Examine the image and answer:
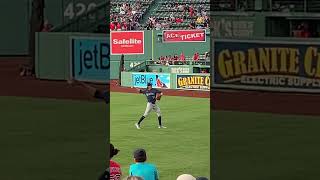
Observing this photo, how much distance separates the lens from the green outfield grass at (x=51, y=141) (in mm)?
12578

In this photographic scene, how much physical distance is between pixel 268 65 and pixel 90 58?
28.6 ft

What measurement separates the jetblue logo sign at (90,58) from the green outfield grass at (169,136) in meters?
3.98

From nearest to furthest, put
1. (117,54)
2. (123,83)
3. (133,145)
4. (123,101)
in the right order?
(133,145)
(123,101)
(123,83)
(117,54)

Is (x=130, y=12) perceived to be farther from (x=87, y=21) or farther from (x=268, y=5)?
(x=268, y=5)

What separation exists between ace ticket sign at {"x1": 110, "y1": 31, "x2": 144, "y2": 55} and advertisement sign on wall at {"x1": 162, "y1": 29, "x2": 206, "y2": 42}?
→ 1.84 metres

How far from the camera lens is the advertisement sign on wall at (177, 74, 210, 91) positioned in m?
30.9

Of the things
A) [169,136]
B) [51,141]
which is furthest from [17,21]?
[51,141]

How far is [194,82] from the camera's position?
31.1 metres

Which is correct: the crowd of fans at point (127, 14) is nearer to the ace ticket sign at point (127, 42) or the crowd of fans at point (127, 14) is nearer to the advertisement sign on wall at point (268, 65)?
the ace ticket sign at point (127, 42)

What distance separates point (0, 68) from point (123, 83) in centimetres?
1337

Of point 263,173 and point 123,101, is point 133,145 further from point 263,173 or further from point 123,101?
point 123,101

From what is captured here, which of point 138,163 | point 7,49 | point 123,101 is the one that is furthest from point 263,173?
point 7,49

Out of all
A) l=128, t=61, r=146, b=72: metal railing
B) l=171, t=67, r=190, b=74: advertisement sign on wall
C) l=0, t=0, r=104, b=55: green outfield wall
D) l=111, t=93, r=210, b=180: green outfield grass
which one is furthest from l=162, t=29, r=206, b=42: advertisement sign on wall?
l=0, t=0, r=104, b=55: green outfield wall

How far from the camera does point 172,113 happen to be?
2341 cm
